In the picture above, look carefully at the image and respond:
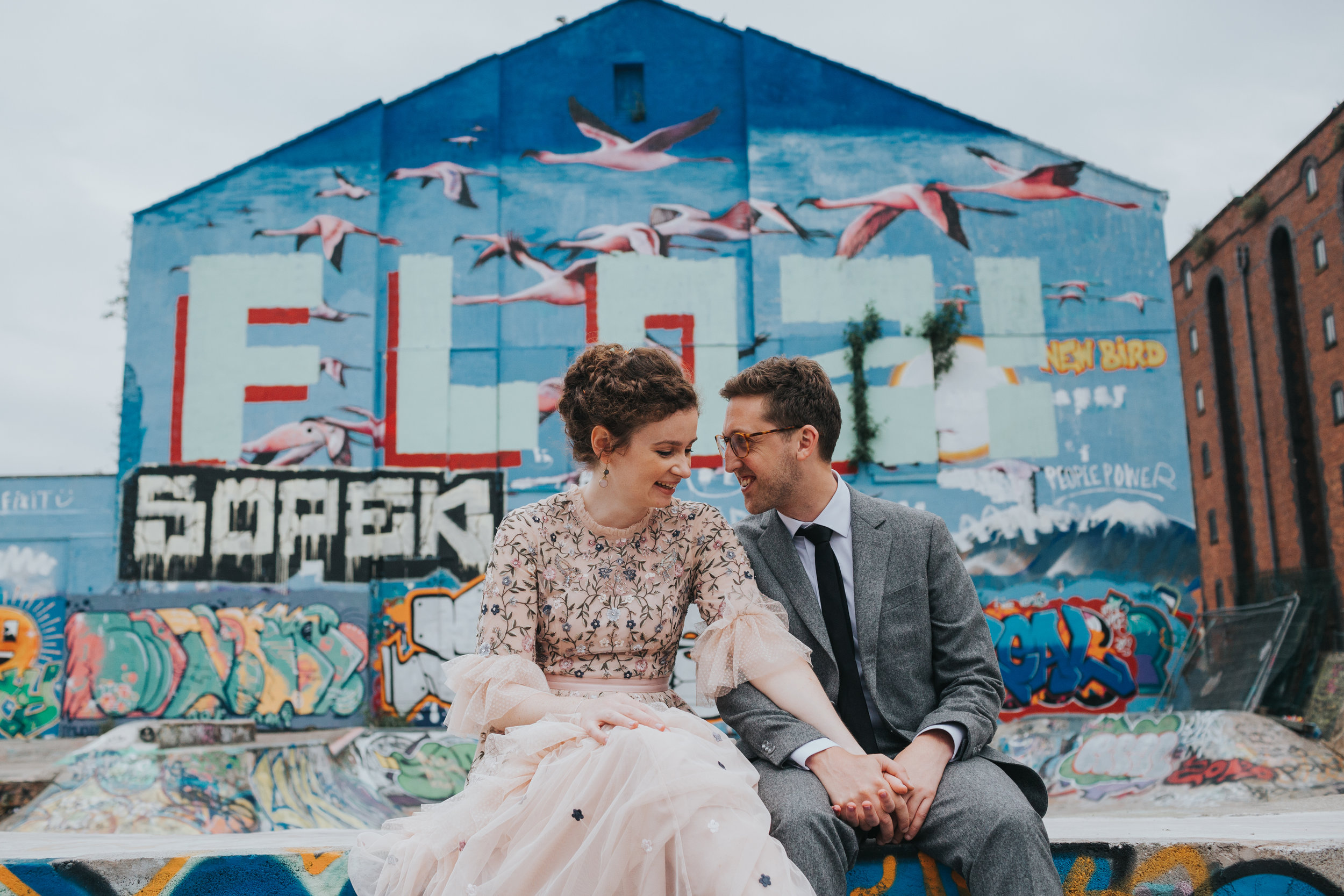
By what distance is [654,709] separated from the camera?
2.23 m

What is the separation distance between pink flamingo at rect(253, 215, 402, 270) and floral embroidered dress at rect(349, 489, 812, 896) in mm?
9987

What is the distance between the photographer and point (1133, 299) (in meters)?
11.5

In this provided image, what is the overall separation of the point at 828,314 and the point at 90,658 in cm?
1001

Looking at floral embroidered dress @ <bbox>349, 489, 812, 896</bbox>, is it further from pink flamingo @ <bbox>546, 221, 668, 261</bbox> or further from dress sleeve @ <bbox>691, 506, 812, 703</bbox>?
pink flamingo @ <bbox>546, 221, 668, 261</bbox>

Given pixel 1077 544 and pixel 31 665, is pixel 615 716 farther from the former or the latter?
pixel 31 665

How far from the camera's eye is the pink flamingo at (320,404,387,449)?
36.7ft

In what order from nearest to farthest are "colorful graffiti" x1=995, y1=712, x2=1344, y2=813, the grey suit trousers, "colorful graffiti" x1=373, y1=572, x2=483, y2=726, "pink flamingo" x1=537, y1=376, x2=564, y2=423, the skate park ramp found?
the grey suit trousers < the skate park ramp < "colorful graffiti" x1=995, y1=712, x2=1344, y2=813 < "colorful graffiti" x1=373, y1=572, x2=483, y2=726 < "pink flamingo" x1=537, y1=376, x2=564, y2=423

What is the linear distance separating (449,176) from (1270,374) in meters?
17.2

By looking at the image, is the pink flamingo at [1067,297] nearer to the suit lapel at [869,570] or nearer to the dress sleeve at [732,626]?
the suit lapel at [869,570]

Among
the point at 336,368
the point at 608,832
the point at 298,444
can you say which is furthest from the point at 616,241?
the point at 608,832

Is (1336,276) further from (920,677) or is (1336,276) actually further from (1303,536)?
(920,677)

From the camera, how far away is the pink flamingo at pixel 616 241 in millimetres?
Answer: 11719

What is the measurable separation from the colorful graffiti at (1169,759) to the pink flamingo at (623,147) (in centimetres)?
817

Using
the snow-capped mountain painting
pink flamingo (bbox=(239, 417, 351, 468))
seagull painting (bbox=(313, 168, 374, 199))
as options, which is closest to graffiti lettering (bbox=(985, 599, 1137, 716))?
the snow-capped mountain painting
